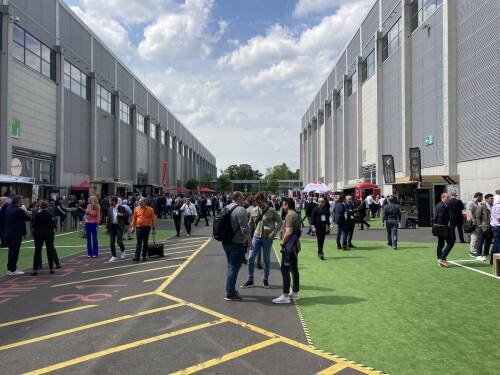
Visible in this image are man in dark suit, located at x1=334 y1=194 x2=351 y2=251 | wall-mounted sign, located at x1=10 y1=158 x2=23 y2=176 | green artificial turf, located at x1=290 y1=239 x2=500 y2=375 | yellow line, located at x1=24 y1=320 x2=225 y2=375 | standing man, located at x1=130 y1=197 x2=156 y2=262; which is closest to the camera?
yellow line, located at x1=24 y1=320 x2=225 y2=375

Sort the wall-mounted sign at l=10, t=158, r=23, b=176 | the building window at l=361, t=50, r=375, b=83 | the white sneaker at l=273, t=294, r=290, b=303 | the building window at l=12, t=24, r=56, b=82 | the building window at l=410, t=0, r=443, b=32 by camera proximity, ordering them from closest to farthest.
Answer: the white sneaker at l=273, t=294, r=290, b=303 → the wall-mounted sign at l=10, t=158, r=23, b=176 → the building window at l=12, t=24, r=56, b=82 → the building window at l=410, t=0, r=443, b=32 → the building window at l=361, t=50, r=375, b=83

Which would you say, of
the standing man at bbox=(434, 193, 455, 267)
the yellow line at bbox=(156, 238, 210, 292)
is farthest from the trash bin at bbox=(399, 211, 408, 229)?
the yellow line at bbox=(156, 238, 210, 292)

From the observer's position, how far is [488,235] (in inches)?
443

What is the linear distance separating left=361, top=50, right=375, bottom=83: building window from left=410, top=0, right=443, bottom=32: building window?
9121 mm

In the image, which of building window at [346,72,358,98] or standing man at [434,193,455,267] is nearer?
standing man at [434,193,455,267]

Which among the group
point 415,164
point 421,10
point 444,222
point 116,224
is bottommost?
point 116,224

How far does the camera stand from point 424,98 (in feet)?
93.0

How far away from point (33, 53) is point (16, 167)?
7.76m

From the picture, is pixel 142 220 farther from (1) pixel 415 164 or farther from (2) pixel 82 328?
(1) pixel 415 164

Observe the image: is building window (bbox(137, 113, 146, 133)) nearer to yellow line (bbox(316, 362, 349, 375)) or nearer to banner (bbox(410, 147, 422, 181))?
banner (bbox(410, 147, 422, 181))

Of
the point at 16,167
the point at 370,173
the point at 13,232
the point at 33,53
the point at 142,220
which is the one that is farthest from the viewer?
the point at 370,173

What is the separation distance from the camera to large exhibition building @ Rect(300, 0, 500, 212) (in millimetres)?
21453

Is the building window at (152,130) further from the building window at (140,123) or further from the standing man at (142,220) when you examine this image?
the standing man at (142,220)

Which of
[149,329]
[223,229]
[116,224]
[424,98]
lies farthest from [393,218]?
[424,98]
